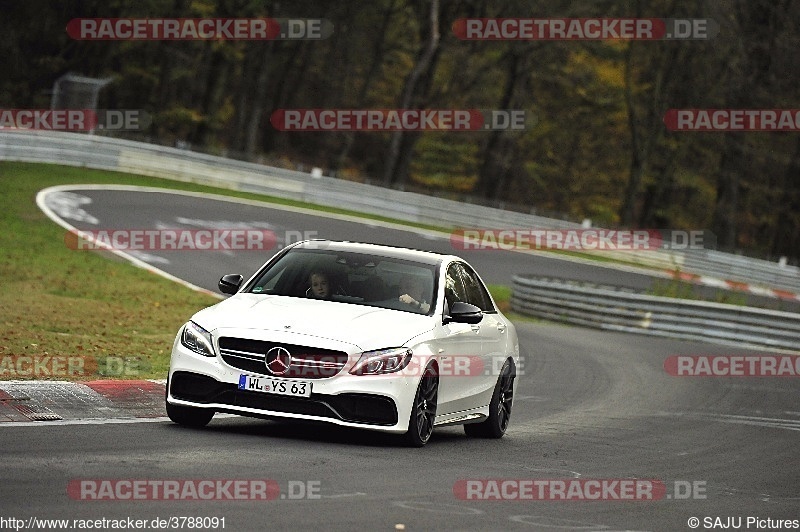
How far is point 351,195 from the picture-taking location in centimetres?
4612

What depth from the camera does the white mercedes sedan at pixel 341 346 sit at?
1023cm

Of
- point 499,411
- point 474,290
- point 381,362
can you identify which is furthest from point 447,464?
point 474,290

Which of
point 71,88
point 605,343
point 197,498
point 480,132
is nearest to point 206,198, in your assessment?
point 71,88

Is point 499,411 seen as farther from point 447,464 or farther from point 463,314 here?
point 447,464

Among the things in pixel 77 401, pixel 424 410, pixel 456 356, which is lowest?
pixel 77 401

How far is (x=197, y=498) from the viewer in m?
7.83

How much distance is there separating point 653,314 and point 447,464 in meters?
19.1

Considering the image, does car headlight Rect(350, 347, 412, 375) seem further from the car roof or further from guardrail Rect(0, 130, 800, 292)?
guardrail Rect(0, 130, 800, 292)

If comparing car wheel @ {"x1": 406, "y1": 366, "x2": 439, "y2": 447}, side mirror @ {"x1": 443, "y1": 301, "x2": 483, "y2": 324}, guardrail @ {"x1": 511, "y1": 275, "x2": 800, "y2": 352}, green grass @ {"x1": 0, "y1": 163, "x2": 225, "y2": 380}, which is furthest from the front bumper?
guardrail @ {"x1": 511, "y1": 275, "x2": 800, "y2": 352}

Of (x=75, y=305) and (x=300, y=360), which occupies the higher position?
(x=300, y=360)

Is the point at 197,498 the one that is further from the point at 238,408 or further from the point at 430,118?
the point at 430,118

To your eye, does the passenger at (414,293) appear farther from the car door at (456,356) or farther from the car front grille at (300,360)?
the car front grille at (300,360)

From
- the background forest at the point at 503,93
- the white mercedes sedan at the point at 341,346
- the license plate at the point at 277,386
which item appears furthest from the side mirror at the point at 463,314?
the background forest at the point at 503,93

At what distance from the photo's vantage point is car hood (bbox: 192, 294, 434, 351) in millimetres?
10336
